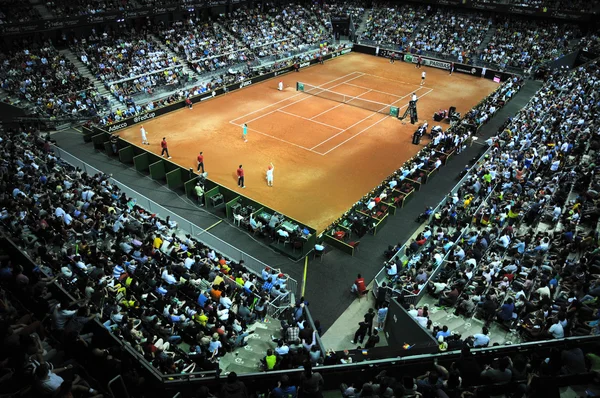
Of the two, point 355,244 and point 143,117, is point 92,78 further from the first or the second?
point 355,244

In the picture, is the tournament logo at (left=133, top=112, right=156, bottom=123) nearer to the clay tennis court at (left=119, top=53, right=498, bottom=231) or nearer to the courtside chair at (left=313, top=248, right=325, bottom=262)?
the clay tennis court at (left=119, top=53, right=498, bottom=231)

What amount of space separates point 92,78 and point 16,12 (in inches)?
329

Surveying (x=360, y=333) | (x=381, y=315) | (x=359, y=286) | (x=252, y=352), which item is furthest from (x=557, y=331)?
(x=252, y=352)

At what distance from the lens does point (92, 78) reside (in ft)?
A: 128

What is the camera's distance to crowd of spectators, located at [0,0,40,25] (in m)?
36.8

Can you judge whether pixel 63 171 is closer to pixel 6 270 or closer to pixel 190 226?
pixel 190 226

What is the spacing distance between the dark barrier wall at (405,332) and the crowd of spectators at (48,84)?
97.6 feet

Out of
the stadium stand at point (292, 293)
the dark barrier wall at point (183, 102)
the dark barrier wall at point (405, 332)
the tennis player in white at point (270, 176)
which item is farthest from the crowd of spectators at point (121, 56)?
the dark barrier wall at point (405, 332)

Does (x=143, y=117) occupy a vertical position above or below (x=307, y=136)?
above

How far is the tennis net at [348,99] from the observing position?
3838 centimetres

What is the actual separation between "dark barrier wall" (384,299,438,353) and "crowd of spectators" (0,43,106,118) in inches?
1171

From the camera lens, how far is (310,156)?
2983 cm

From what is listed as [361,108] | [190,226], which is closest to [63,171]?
[190,226]

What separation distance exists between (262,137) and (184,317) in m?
21.0
